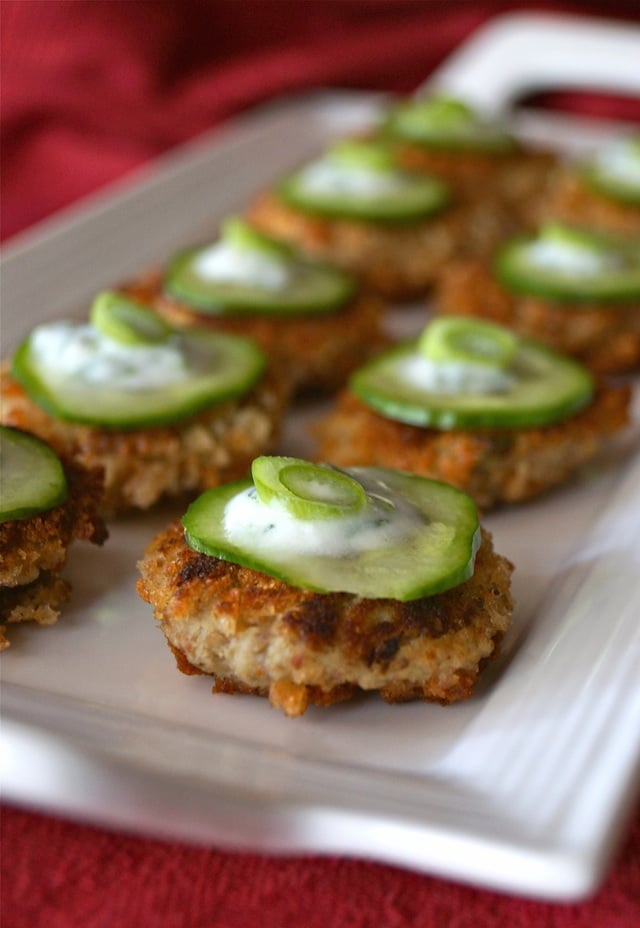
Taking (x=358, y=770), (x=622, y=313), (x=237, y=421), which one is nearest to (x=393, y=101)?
(x=622, y=313)

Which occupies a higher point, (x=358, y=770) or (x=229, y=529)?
(x=229, y=529)

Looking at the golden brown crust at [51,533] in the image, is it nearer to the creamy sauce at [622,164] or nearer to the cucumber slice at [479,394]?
the cucumber slice at [479,394]

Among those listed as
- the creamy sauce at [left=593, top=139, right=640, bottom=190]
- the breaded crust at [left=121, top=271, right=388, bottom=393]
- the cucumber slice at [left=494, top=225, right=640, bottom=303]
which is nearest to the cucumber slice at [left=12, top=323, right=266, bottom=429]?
the breaded crust at [left=121, top=271, right=388, bottom=393]

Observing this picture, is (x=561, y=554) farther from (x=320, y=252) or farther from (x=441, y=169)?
(x=441, y=169)

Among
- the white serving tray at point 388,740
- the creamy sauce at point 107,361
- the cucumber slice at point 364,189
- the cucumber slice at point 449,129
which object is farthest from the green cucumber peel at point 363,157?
the white serving tray at point 388,740

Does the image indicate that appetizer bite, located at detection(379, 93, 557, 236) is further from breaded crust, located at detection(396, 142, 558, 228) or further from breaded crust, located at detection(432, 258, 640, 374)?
breaded crust, located at detection(432, 258, 640, 374)

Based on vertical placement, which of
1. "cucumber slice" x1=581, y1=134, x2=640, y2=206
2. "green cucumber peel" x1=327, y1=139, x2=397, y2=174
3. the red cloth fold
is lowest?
the red cloth fold
